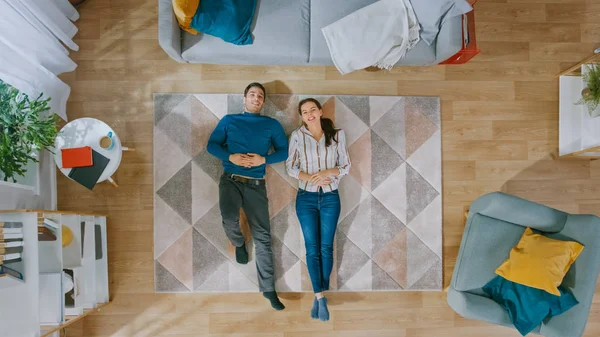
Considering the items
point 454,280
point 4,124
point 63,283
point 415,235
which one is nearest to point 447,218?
point 415,235

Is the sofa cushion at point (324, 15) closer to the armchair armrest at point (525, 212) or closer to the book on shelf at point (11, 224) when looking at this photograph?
the armchair armrest at point (525, 212)

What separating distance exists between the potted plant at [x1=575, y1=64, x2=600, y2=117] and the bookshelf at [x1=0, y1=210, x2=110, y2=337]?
3.79m

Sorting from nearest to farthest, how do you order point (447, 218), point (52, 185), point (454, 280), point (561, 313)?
1. point (561, 313)
2. point (454, 280)
3. point (52, 185)
4. point (447, 218)

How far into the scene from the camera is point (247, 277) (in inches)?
122

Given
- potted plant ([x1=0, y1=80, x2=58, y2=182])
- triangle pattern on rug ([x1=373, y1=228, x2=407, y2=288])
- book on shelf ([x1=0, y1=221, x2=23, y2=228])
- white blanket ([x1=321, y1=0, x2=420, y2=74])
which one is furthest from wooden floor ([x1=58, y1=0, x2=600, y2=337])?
book on shelf ([x1=0, y1=221, x2=23, y2=228])

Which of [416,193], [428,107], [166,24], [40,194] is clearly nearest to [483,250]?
[416,193]

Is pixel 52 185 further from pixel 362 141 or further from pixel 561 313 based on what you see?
pixel 561 313

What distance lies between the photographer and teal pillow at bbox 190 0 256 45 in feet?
8.14

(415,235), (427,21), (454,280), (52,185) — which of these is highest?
(427,21)

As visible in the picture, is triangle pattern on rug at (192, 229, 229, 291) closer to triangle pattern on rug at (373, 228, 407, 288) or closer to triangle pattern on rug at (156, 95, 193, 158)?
triangle pattern on rug at (156, 95, 193, 158)

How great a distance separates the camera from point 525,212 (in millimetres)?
2494

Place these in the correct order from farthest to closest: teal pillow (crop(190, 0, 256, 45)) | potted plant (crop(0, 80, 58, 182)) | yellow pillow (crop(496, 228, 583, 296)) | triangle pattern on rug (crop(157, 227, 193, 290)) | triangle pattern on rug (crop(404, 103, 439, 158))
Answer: triangle pattern on rug (crop(404, 103, 439, 158))
triangle pattern on rug (crop(157, 227, 193, 290))
teal pillow (crop(190, 0, 256, 45))
yellow pillow (crop(496, 228, 583, 296))
potted plant (crop(0, 80, 58, 182))

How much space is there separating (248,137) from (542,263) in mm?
2152

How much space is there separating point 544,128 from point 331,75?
1.88 metres
